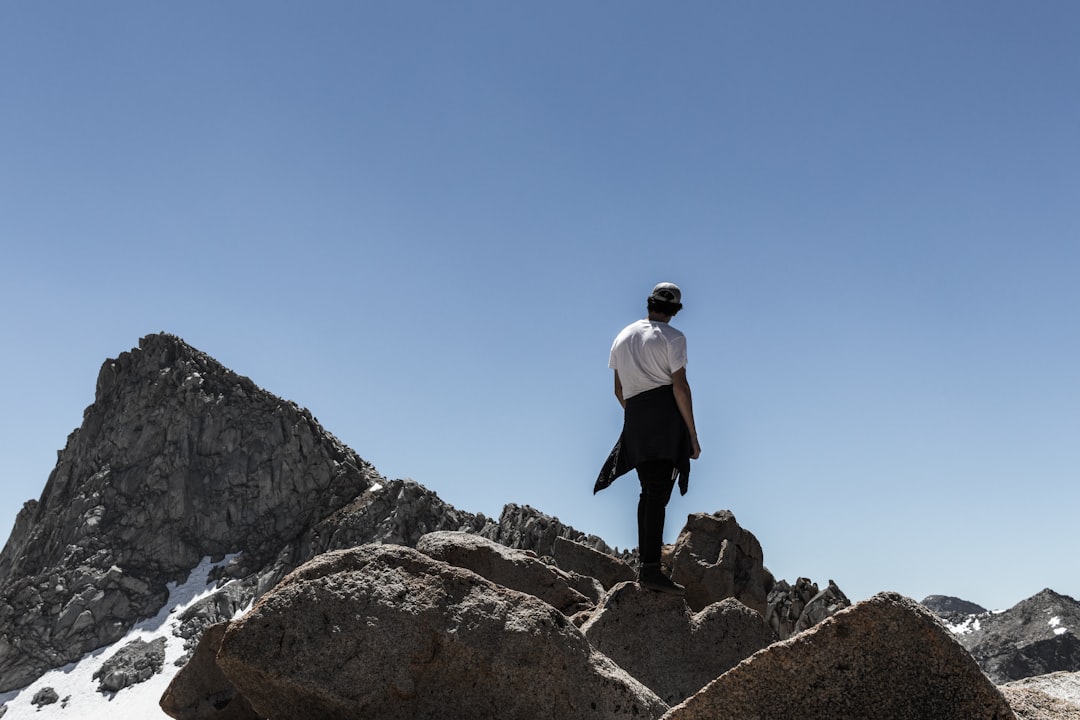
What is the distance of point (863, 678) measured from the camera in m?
5.05

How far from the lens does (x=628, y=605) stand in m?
10.1

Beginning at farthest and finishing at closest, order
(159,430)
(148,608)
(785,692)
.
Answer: (159,430), (148,608), (785,692)

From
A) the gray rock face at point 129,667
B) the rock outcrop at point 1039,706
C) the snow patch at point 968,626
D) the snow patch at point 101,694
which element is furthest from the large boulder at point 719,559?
the snow patch at point 968,626

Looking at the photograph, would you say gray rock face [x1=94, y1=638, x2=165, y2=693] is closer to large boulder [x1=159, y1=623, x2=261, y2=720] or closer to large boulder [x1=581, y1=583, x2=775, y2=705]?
large boulder [x1=159, y1=623, x2=261, y2=720]

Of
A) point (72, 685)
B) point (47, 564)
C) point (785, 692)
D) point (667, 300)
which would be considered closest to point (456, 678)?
point (785, 692)

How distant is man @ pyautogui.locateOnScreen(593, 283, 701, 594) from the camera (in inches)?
394

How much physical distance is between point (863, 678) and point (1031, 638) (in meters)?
139

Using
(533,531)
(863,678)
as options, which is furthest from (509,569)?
(533,531)

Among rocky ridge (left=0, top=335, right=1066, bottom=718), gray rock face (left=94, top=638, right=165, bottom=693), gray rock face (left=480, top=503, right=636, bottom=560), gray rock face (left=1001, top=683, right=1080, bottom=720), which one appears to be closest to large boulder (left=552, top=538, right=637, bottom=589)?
rocky ridge (left=0, top=335, right=1066, bottom=718)

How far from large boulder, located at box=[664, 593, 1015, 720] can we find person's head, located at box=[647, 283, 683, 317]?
5.52m

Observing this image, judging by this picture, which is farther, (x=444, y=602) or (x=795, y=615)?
(x=795, y=615)

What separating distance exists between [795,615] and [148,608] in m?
104

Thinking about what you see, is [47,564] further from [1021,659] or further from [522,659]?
[522,659]

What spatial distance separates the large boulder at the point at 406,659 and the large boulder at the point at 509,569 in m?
4.46
